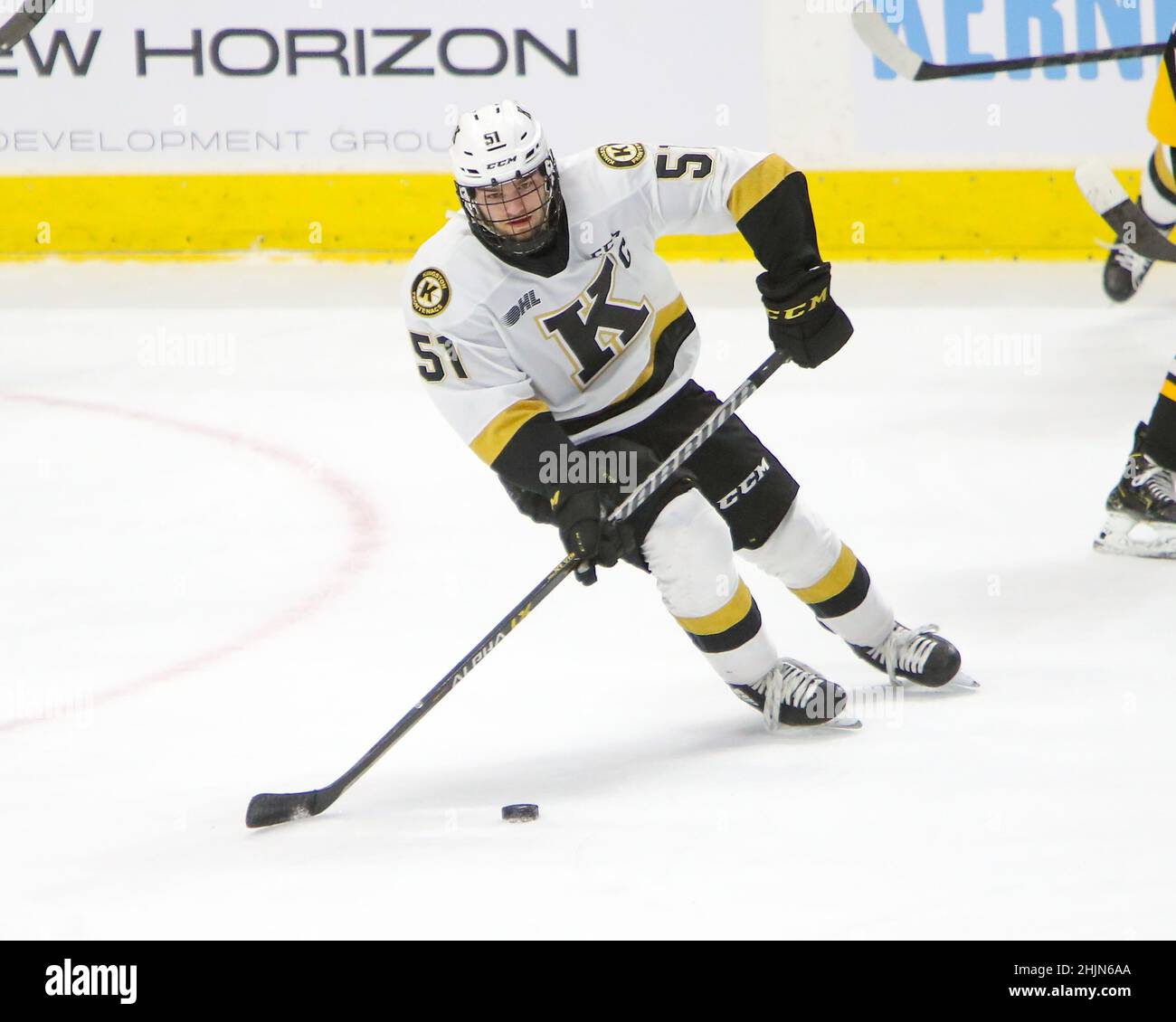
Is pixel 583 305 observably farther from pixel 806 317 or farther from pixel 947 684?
pixel 947 684

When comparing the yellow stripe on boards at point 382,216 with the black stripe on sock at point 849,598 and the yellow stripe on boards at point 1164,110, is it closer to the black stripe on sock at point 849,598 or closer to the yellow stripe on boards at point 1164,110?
the yellow stripe on boards at point 1164,110

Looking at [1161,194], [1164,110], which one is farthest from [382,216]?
[1164,110]

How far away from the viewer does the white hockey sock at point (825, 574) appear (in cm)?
290

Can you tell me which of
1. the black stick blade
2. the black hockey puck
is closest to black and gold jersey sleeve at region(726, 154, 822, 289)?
the black hockey puck

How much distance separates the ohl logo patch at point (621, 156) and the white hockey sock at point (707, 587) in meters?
0.57

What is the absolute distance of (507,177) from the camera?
2.56 m

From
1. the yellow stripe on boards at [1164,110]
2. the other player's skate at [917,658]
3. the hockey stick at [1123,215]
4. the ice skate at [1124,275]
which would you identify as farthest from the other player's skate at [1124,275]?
the other player's skate at [917,658]

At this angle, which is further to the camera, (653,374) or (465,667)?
(653,374)

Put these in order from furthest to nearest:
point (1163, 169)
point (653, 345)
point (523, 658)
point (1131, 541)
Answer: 1. point (1163, 169)
2. point (1131, 541)
3. point (523, 658)
4. point (653, 345)

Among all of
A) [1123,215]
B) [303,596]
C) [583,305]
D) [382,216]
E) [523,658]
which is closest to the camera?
[583,305]

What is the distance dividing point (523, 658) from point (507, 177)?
3.74ft

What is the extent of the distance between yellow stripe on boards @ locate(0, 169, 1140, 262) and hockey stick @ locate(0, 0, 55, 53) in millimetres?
720

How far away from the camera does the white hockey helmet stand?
2568 mm

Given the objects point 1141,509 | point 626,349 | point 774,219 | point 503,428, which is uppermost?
point 774,219
